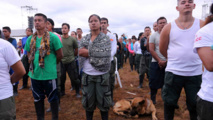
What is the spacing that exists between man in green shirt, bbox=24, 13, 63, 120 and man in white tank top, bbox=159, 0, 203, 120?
6.21ft

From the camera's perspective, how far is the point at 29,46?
2.81 meters

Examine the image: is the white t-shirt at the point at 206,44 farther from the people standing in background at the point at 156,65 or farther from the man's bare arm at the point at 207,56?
the people standing in background at the point at 156,65

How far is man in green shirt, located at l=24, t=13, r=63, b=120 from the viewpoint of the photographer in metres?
2.66

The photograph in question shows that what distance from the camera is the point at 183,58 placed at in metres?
2.12

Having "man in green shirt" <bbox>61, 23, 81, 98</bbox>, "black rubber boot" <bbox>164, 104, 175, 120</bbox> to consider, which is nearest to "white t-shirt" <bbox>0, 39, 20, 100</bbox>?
"black rubber boot" <bbox>164, 104, 175, 120</bbox>

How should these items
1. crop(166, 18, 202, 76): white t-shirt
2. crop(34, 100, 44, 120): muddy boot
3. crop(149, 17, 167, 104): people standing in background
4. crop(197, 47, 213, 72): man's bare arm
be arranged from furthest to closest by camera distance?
1. crop(149, 17, 167, 104): people standing in background
2. crop(34, 100, 44, 120): muddy boot
3. crop(166, 18, 202, 76): white t-shirt
4. crop(197, 47, 213, 72): man's bare arm

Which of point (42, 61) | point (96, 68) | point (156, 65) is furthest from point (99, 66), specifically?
point (156, 65)

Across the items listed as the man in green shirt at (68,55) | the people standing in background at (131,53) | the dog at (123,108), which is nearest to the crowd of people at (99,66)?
the dog at (123,108)

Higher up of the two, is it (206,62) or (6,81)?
(206,62)

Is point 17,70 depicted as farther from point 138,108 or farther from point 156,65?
point 156,65

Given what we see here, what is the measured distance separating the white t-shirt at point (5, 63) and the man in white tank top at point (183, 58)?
78.7 inches

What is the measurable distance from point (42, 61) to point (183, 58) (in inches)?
86.3

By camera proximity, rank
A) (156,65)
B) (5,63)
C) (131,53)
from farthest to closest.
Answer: (131,53) → (156,65) → (5,63)

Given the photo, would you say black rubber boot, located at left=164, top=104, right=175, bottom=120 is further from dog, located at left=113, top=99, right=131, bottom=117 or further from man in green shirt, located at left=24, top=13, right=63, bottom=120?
man in green shirt, located at left=24, top=13, right=63, bottom=120
